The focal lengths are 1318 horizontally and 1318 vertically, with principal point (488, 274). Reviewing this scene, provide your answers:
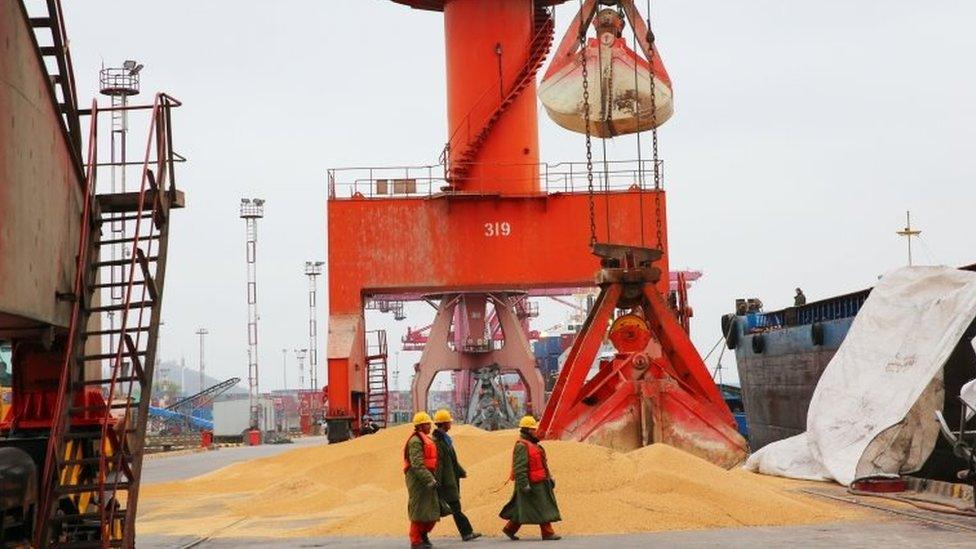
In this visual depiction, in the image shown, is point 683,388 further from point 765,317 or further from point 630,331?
A: point 765,317

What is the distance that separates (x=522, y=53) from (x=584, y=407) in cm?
1640

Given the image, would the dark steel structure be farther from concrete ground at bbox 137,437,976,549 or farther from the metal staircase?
the metal staircase

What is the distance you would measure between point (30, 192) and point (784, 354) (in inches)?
948

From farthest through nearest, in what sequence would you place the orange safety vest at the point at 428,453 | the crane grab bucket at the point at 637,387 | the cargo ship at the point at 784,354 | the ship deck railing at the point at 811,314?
the cargo ship at the point at 784,354, the ship deck railing at the point at 811,314, the crane grab bucket at the point at 637,387, the orange safety vest at the point at 428,453

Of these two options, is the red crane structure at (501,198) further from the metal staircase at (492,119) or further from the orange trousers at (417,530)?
the orange trousers at (417,530)

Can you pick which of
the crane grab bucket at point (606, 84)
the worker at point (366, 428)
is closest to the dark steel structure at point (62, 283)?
the crane grab bucket at point (606, 84)

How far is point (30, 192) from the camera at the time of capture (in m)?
8.77

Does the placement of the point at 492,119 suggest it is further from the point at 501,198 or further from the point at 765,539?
the point at 765,539

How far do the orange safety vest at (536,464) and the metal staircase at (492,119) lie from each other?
1960 centimetres

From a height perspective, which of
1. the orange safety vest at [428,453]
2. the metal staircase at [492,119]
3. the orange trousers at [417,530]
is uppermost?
the metal staircase at [492,119]

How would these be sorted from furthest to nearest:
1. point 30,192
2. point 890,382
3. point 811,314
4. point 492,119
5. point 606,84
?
point 492,119 → point 811,314 → point 606,84 → point 890,382 → point 30,192

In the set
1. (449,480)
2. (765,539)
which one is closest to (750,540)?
(765,539)

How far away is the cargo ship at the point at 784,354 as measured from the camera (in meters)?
27.0

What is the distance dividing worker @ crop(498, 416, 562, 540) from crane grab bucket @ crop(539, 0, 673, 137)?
15996 millimetres
